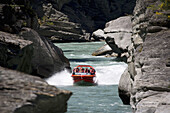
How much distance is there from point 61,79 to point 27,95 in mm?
17945

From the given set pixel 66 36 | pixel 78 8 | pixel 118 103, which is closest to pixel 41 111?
pixel 118 103

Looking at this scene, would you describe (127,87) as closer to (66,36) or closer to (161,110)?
(161,110)

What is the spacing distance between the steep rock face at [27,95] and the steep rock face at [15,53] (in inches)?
196

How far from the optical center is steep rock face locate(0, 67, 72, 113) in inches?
176

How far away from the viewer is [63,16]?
10425 centimetres

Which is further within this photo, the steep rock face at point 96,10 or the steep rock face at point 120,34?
the steep rock face at point 96,10

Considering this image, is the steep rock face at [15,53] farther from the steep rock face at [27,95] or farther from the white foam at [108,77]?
the white foam at [108,77]

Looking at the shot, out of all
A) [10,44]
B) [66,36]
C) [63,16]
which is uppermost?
[63,16]

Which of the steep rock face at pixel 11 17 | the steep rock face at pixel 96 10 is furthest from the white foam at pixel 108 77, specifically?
the steep rock face at pixel 96 10

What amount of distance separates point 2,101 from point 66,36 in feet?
274

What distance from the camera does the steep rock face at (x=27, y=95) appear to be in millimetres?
4473

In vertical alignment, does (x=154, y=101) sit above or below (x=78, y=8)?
below

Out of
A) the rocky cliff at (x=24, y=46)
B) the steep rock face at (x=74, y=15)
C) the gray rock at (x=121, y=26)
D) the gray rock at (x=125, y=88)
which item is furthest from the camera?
the steep rock face at (x=74, y=15)

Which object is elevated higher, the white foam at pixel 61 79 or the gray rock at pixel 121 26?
the gray rock at pixel 121 26
